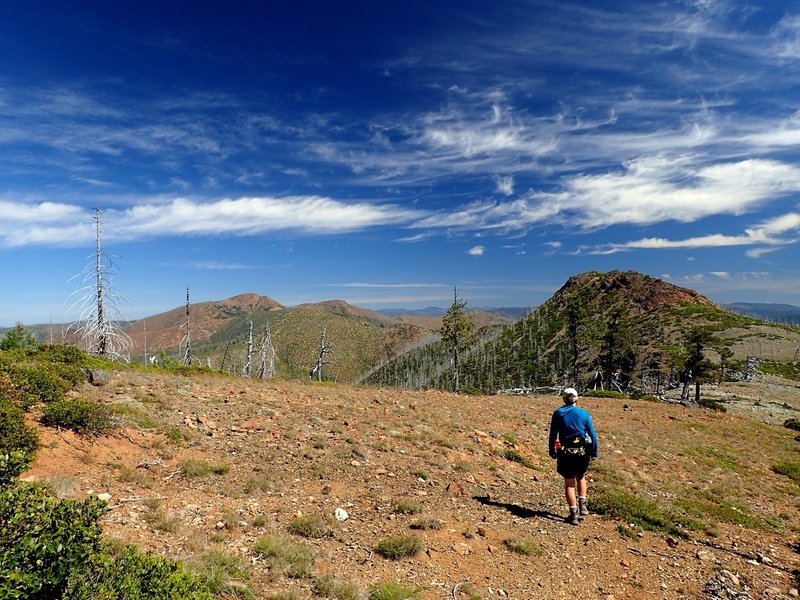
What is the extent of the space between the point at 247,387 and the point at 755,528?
18808 millimetres

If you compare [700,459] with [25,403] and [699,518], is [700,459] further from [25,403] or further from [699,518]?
[25,403]

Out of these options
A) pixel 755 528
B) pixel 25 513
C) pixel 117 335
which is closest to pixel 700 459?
pixel 755 528

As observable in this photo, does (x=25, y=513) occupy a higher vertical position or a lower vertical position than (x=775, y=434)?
higher

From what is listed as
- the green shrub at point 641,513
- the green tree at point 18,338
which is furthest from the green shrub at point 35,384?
the green tree at point 18,338

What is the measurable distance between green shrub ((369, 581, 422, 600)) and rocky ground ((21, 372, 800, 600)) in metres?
0.24

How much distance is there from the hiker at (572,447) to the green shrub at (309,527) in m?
5.27

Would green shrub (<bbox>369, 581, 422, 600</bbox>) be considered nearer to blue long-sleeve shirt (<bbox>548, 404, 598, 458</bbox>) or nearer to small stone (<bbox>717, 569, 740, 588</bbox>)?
blue long-sleeve shirt (<bbox>548, 404, 598, 458</bbox>)

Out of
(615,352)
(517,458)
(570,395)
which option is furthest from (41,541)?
(615,352)

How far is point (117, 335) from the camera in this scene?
82.7ft

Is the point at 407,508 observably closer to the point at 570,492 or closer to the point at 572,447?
the point at 570,492

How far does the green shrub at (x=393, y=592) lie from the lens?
6.18 metres

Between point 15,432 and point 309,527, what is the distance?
6.31m

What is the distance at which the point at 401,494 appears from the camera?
1022 cm

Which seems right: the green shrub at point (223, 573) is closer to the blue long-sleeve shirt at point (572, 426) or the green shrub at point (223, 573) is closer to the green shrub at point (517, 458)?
the blue long-sleeve shirt at point (572, 426)
